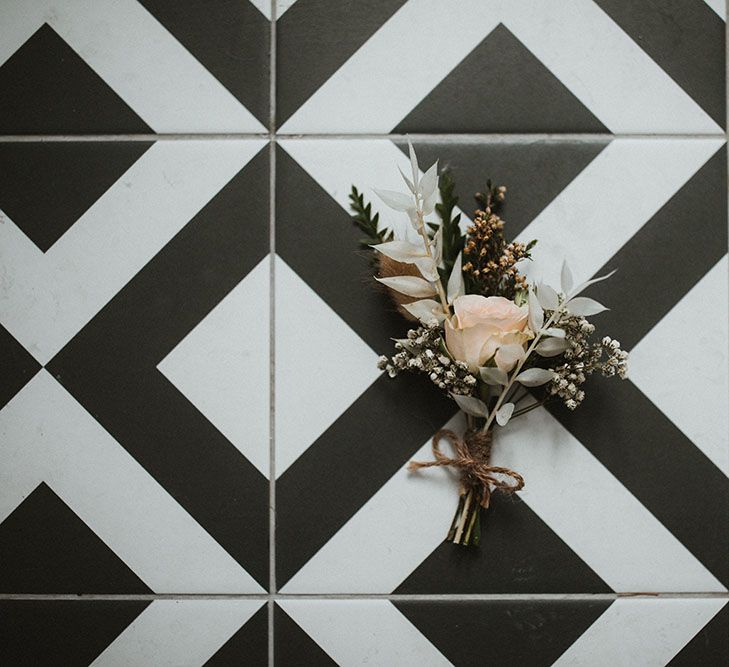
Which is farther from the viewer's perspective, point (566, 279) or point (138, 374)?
point (138, 374)

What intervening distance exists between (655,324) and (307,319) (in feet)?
1.51

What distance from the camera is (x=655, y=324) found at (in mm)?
899

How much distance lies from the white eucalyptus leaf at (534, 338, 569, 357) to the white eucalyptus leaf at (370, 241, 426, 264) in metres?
0.18

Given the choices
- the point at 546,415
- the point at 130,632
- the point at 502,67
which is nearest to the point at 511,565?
the point at 546,415

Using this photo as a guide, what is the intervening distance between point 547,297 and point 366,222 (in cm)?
25

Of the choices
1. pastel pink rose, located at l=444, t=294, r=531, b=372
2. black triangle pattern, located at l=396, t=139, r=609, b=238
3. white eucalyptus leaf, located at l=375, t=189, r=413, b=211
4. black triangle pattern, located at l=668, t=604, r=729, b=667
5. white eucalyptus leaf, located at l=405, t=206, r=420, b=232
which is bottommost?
black triangle pattern, located at l=668, t=604, r=729, b=667

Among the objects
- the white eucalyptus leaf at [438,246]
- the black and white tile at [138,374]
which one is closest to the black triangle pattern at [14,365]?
the black and white tile at [138,374]

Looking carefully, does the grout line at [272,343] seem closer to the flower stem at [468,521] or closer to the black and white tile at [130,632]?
the black and white tile at [130,632]

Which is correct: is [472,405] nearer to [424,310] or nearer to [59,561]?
→ [424,310]

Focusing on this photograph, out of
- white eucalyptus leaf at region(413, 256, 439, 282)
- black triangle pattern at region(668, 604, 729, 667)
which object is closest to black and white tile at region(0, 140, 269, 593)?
white eucalyptus leaf at region(413, 256, 439, 282)

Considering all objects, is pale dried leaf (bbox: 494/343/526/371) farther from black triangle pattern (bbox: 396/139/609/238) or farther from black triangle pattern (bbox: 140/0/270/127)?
black triangle pattern (bbox: 140/0/270/127)

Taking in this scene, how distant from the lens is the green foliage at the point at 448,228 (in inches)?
34.1

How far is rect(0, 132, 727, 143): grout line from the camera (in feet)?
2.97

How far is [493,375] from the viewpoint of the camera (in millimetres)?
809
